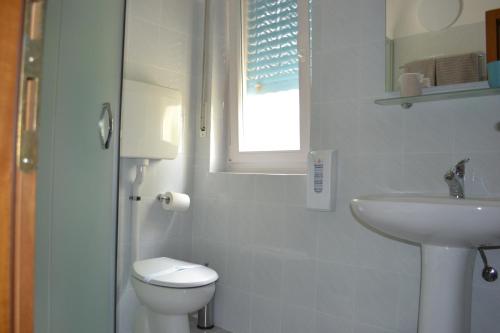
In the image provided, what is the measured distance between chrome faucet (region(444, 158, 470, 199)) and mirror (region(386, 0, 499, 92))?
0.29 meters

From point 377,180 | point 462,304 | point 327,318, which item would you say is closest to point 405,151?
point 377,180

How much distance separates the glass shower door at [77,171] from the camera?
2.55ft

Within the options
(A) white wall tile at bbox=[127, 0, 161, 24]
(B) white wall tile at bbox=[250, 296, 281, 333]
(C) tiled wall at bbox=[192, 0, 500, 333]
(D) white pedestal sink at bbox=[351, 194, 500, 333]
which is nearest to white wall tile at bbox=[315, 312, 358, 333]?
(C) tiled wall at bbox=[192, 0, 500, 333]

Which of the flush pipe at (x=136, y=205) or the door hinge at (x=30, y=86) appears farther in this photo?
the flush pipe at (x=136, y=205)

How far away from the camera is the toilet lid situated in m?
1.63

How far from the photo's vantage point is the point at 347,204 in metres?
1.69

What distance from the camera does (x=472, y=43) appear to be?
A: 138cm

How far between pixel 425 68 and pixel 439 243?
2.28 ft

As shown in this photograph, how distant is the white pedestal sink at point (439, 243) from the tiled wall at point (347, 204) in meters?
0.27

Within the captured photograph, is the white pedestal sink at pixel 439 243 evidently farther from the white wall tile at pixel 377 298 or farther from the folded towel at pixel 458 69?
the folded towel at pixel 458 69

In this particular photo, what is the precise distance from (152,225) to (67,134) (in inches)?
54.4

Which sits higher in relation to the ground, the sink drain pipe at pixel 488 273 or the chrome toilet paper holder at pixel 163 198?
the chrome toilet paper holder at pixel 163 198

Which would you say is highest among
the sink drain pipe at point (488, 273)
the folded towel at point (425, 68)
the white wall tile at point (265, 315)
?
the folded towel at point (425, 68)

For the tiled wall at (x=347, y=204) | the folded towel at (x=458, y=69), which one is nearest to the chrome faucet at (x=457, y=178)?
the tiled wall at (x=347, y=204)
